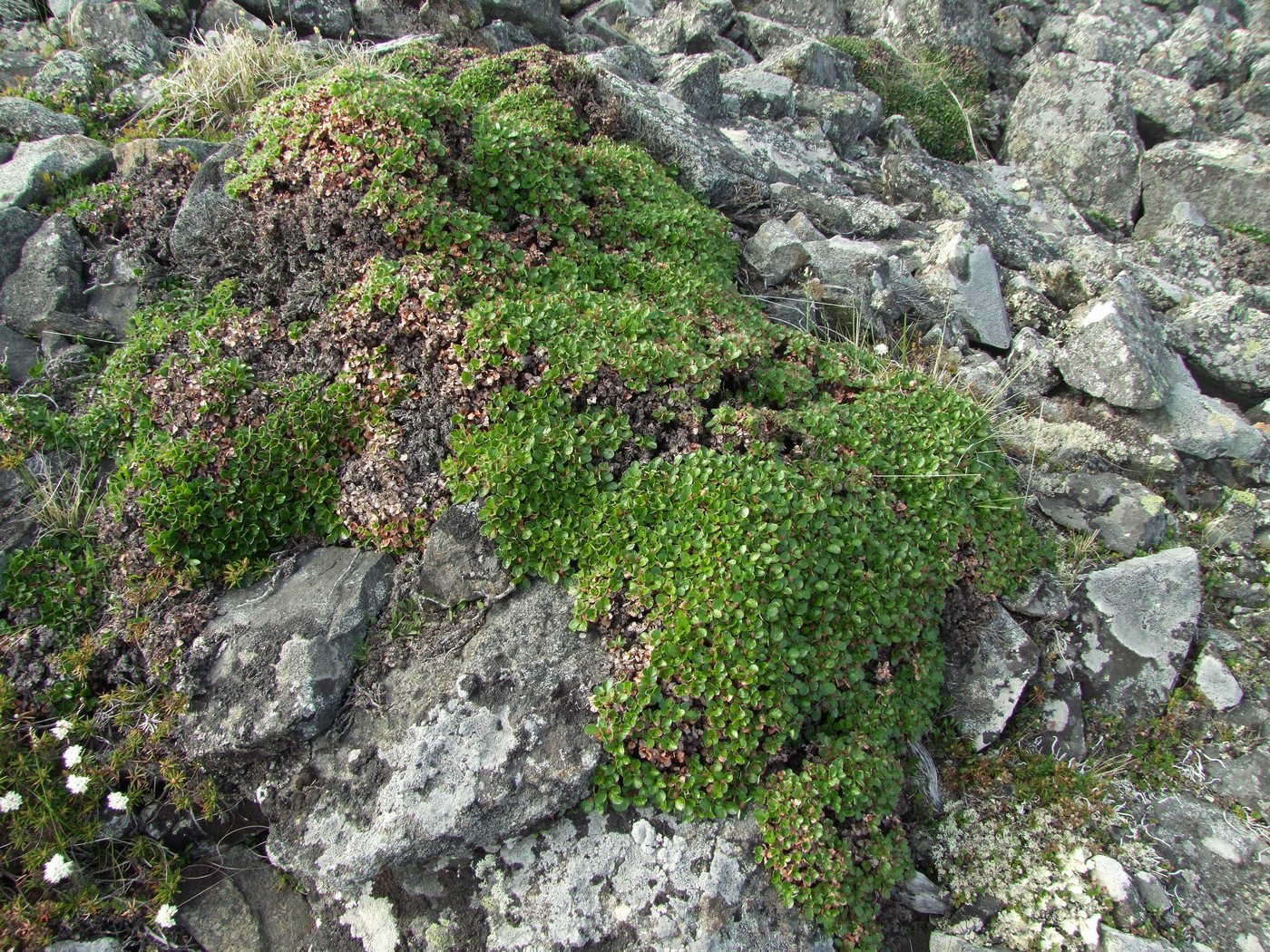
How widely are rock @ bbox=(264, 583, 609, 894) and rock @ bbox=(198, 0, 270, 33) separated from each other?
26.6 feet

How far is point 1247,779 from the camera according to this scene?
5.76 metres

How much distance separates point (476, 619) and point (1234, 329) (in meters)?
8.93

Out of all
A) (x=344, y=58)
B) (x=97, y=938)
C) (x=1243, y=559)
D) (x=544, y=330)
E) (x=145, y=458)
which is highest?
(x=344, y=58)

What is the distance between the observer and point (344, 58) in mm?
8625

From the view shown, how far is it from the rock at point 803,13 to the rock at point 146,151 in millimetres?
10198

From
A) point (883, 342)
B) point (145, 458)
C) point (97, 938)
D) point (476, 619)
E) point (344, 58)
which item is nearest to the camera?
point (97, 938)

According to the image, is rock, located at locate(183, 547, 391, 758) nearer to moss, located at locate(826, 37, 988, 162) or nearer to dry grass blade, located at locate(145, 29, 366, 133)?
dry grass blade, located at locate(145, 29, 366, 133)

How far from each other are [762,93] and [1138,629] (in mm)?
7840

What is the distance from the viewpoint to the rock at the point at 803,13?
46.3ft

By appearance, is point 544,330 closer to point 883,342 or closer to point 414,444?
point 414,444

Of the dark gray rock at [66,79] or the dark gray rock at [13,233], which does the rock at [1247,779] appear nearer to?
the dark gray rock at [13,233]

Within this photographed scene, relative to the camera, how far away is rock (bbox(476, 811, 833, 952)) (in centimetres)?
441

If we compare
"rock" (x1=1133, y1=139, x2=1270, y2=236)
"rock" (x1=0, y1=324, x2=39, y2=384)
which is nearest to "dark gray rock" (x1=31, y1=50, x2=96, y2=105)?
"rock" (x1=0, y1=324, x2=39, y2=384)

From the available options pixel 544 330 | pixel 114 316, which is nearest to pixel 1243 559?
pixel 544 330
